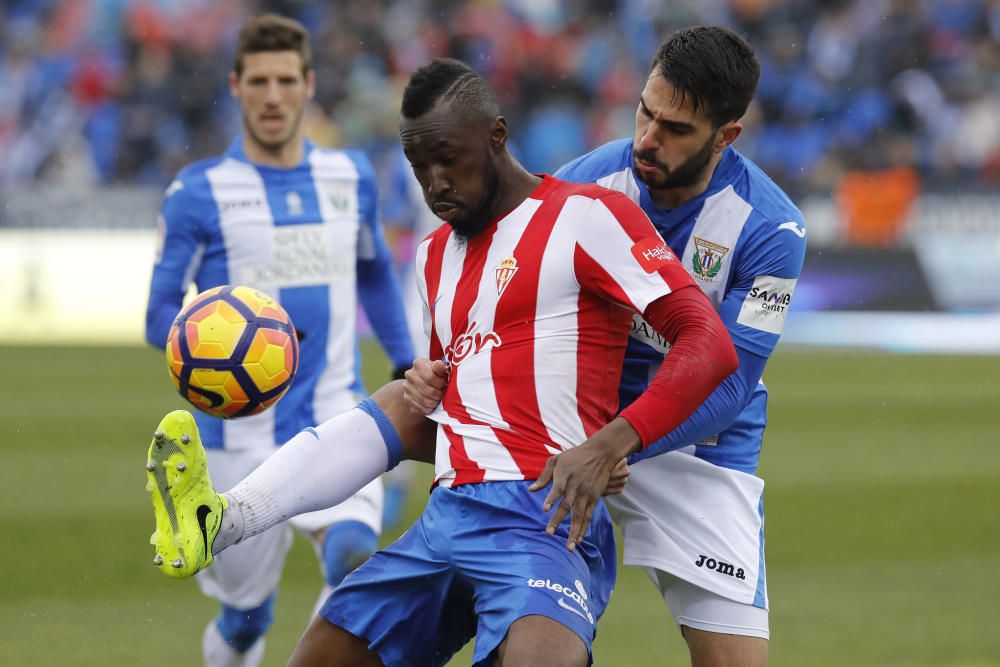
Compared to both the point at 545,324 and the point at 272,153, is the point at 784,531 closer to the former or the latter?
the point at 272,153

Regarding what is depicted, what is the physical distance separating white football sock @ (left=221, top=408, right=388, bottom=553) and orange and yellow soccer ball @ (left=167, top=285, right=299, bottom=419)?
37cm

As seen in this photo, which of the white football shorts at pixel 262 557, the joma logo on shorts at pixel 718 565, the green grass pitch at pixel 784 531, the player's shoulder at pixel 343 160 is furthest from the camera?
the green grass pitch at pixel 784 531

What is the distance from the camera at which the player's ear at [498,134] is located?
3.69m

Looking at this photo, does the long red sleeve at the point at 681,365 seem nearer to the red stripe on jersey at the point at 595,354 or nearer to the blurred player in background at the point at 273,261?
the red stripe on jersey at the point at 595,354

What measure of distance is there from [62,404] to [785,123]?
10476mm

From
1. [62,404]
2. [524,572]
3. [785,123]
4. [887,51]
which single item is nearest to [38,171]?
[62,404]

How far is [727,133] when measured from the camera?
4160mm

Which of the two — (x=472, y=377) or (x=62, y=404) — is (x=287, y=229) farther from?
(x=62, y=404)

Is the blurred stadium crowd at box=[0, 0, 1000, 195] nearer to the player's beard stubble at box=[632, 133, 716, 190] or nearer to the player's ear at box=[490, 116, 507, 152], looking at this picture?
the player's beard stubble at box=[632, 133, 716, 190]

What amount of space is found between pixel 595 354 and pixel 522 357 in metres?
0.20

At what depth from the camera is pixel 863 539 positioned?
27.5 feet

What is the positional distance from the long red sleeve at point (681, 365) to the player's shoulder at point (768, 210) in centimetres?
66

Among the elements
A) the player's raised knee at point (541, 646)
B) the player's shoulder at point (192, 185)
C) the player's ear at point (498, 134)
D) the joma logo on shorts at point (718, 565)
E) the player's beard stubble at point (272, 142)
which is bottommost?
the joma logo on shorts at point (718, 565)

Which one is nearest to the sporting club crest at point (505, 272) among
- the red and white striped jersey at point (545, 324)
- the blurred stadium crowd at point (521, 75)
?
the red and white striped jersey at point (545, 324)
